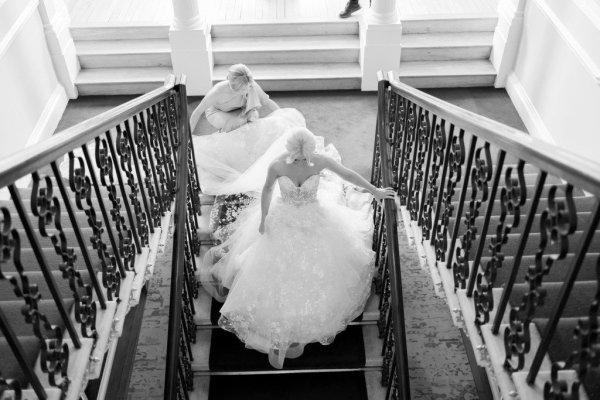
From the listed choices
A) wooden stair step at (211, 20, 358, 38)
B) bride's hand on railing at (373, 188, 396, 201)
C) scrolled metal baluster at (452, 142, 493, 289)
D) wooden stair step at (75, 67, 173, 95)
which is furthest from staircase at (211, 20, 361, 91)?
scrolled metal baluster at (452, 142, 493, 289)

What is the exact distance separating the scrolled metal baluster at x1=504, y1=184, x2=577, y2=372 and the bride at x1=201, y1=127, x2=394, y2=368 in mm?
1913

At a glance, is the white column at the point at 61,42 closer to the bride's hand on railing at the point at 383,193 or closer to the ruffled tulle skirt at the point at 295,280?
the ruffled tulle skirt at the point at 295,280

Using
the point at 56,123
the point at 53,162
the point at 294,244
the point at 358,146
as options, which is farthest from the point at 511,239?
the point at 56,123

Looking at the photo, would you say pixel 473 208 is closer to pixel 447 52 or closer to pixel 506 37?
pixel 506 37

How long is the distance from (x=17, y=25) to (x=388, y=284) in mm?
4837

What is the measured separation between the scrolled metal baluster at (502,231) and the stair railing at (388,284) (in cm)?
103

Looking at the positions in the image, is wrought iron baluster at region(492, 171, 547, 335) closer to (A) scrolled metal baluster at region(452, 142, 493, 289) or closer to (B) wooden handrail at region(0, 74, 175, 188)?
(A) scrolled metal baluster at region(452, 142, 493, 289)

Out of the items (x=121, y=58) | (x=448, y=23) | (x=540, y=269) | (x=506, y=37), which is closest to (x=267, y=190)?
(x=540, y=269)

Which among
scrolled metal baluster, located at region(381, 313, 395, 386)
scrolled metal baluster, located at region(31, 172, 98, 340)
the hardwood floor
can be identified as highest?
scrolled metal baluster, located at region(31, 172, 98, 340)

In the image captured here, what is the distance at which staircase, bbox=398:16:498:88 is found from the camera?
7754mm

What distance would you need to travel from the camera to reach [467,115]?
266cm

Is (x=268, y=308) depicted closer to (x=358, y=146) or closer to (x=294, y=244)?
(x=294, y=244)

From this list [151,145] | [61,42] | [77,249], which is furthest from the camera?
[61,42]

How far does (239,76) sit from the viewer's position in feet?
18.8
